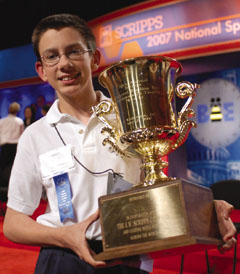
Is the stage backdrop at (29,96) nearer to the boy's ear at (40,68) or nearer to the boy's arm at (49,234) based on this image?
the boy's ear at (40,68)

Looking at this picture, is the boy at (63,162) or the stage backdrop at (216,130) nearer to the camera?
the boy at (63,162)

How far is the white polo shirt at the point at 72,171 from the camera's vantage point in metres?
1.12

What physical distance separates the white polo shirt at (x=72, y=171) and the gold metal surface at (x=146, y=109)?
0.09m

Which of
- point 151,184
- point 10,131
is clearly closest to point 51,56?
point 151,184

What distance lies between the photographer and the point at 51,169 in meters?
1.12

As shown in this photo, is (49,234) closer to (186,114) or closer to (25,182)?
(25,182)

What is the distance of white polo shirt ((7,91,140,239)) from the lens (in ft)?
3.66

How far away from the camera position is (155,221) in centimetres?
86

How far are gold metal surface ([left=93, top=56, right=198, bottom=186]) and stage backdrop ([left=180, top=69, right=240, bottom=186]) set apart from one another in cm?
490

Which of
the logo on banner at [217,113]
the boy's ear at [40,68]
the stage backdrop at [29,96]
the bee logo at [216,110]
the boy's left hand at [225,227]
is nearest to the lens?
the boy's left hand at [225,227]

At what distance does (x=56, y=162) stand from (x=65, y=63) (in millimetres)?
325

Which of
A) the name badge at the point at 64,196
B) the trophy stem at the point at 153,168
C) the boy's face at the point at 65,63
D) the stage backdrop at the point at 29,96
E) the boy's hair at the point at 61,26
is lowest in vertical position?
the name badge at the point at 64,196

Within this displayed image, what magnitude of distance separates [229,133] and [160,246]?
524cm

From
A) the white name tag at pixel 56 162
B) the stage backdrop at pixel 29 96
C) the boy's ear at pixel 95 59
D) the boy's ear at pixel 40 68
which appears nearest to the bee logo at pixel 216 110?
the stage backdrop at pixel 29 96
